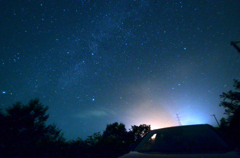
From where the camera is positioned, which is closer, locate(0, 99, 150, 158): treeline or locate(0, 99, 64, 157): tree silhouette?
locate(0, 99, 150, 158): treeline

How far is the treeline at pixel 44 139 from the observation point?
506cm

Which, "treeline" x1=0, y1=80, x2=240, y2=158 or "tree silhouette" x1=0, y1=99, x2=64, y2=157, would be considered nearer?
"treeline" x1=0, y1=80, x2=240, y2=158

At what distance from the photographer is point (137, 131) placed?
12.9m

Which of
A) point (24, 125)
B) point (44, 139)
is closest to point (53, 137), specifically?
point (44, 139)

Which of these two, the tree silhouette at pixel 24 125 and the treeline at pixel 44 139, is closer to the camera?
the treeline at pixel 44 139

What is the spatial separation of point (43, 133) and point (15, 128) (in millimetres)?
4508

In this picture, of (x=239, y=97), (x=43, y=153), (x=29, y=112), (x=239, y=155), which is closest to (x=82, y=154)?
(x=43, y=153)

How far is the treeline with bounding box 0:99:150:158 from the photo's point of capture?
5.06 m

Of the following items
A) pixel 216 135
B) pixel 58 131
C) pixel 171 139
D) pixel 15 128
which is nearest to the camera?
pixel 216 135

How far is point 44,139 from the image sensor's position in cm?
548

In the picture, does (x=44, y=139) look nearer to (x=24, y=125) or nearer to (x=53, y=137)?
(x=53, y=137)

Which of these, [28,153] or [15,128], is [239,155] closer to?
[28,153]

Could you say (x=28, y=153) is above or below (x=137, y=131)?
below

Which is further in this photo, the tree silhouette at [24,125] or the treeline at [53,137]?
the tree silhouette at [24,125]
